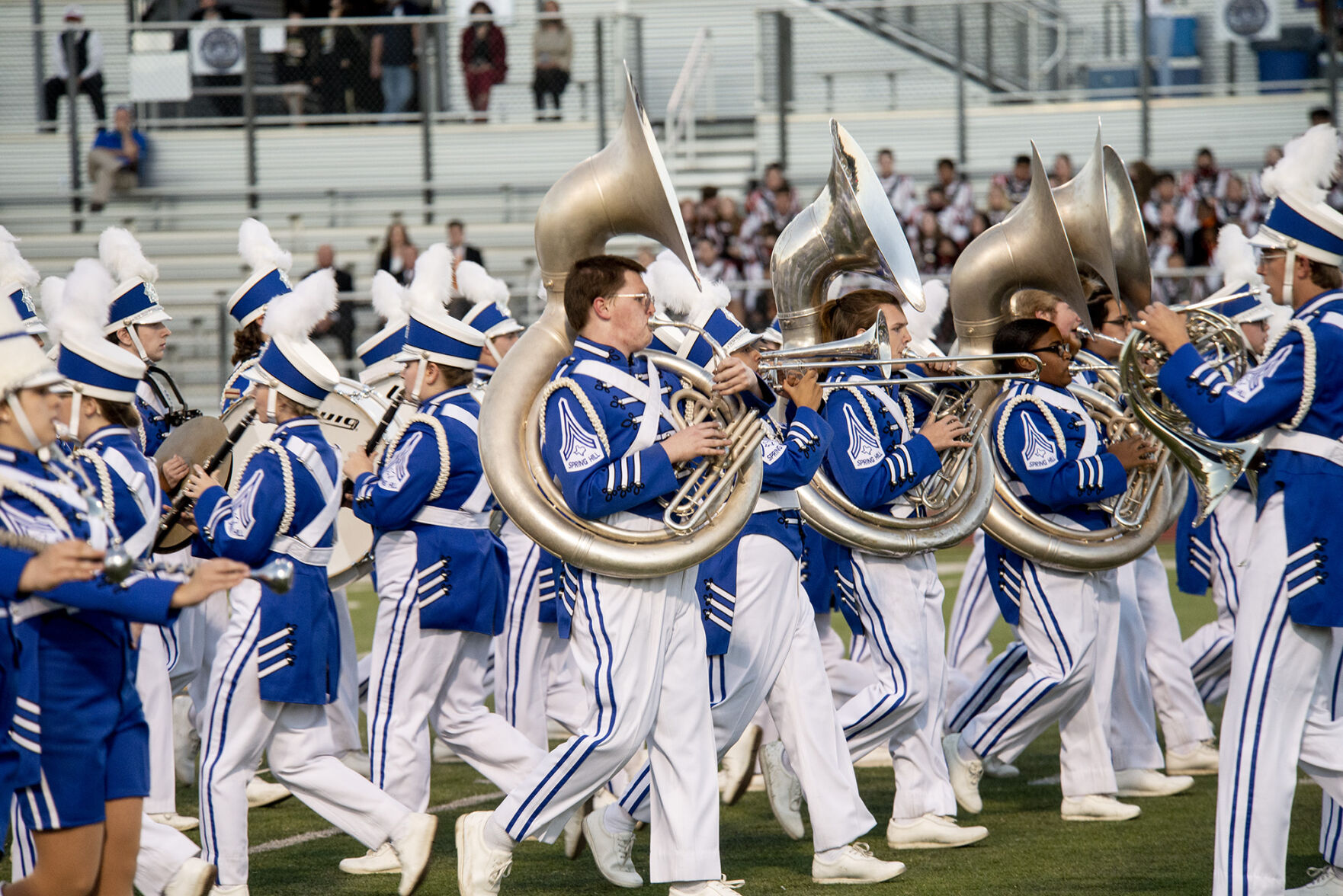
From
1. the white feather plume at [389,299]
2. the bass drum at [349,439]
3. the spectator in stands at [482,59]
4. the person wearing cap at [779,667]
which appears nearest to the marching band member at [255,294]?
the bass drum at [349,439]

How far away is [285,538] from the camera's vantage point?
229 inches

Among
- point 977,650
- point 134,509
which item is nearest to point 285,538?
point 134,509

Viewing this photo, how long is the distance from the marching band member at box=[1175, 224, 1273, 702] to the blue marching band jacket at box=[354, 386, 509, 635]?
333 cm

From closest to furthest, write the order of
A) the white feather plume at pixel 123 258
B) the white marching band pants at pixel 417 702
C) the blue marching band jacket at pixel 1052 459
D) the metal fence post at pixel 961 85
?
the white marching band pants at pixel 417 702, the blue marching band jacket at pixel 1052 459, the white feather plume at pixel 123 258, the metal fence post at pixel 961 85

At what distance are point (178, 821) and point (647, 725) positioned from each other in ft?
8.56

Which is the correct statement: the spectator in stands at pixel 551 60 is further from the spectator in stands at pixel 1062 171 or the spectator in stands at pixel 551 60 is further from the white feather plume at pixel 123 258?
the white feather plume at pixel 123 258

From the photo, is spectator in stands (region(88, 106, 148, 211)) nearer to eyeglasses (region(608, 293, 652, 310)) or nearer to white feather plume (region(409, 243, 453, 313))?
white feather plume (region(409, 243, 453, 313))

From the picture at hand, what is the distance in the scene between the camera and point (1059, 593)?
267 inches

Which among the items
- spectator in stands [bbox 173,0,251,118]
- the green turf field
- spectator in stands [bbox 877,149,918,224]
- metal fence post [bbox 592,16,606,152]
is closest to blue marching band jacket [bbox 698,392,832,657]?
the green turf field

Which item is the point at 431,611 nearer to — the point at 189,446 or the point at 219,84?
the point at 189,446

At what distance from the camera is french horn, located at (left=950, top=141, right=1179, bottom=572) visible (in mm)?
6652

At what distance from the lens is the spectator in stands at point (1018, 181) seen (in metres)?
16.5

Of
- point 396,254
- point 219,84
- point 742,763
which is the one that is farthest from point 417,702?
point 219,84

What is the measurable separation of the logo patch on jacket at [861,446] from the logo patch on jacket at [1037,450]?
2.26 ft
